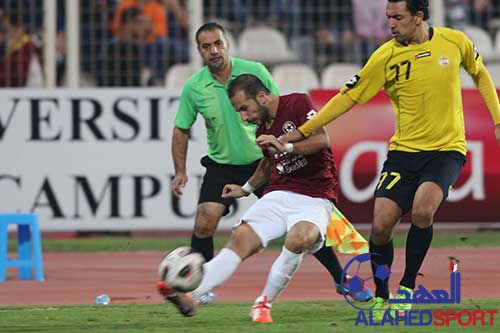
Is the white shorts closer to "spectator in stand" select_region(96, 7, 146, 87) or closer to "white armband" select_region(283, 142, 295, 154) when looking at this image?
"white armband" select_region(283, 142, 295, 154)

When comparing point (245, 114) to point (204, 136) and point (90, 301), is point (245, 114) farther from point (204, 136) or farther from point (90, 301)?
point (204, 136)

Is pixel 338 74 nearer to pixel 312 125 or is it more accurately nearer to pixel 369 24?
pixel 369 24

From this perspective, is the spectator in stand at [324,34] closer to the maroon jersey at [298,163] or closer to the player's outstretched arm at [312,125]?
the maroon jersey at [298,163]

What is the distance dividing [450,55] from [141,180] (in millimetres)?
7917

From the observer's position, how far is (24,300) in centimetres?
1231

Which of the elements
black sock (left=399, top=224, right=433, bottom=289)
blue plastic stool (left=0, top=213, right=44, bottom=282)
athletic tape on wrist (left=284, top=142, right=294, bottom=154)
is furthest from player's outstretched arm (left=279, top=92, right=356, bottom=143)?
blue plastic stool (left=0, top=213, right=44, bottom=282)

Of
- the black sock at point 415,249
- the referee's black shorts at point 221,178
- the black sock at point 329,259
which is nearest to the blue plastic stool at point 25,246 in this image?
the referee's black shorts at point 221,178

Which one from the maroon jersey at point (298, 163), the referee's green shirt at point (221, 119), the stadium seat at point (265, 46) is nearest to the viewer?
the maroon jersey at point (298, 163)

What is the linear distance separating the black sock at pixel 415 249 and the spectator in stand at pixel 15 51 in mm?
9520

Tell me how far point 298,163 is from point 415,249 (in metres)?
1.05

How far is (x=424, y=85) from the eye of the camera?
10.1m

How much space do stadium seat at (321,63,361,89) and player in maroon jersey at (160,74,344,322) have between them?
8085 millimetres

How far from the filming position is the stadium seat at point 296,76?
18547 mm

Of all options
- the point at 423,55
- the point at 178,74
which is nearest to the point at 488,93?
the point at 423,55
